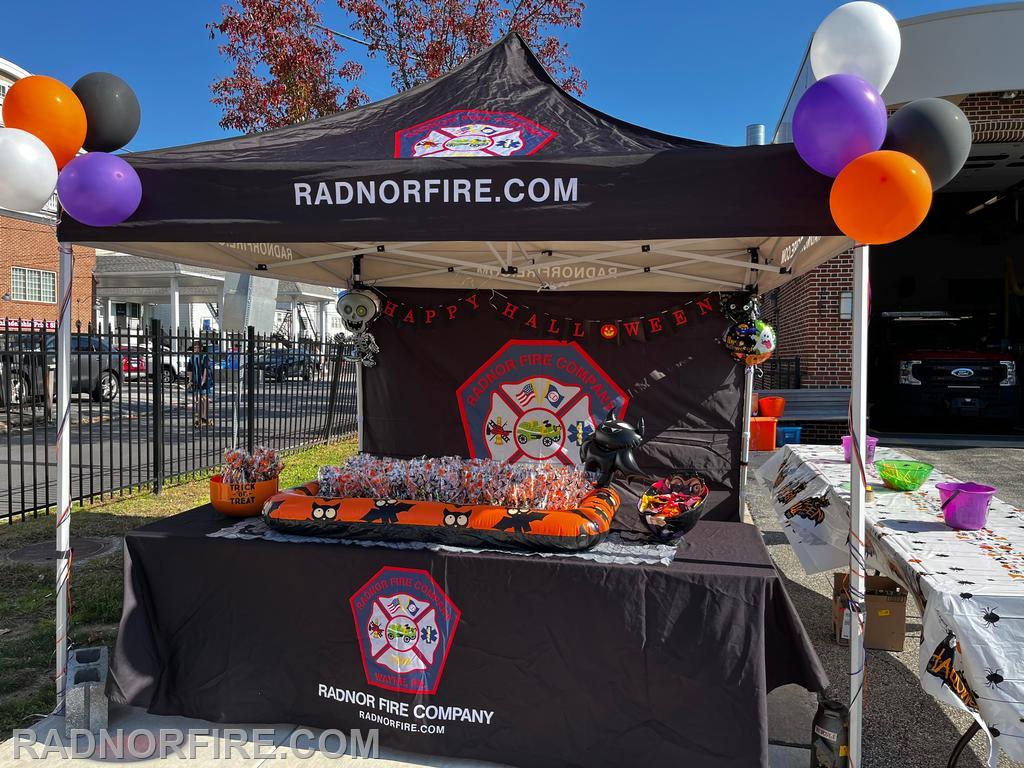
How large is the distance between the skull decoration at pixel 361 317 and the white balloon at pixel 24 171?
239 centimetres

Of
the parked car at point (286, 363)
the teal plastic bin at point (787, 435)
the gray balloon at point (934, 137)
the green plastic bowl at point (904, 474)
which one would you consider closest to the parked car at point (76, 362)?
the parked car at point (286, 363)

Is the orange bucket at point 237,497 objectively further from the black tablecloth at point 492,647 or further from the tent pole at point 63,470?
the tent pole at point 63,470

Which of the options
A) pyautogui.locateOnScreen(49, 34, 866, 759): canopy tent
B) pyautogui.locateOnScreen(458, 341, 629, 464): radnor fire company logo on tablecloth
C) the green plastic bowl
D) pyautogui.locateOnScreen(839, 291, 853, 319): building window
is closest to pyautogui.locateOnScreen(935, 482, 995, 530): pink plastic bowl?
the green plastic bowl

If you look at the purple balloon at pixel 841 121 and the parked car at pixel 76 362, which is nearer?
the purple balloon at pixel 841 121

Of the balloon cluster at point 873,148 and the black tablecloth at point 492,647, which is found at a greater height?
the balloon cluster at point 873,148

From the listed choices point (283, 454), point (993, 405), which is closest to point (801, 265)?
point (283, 454)

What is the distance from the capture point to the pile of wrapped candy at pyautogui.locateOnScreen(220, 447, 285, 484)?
314 centimetres

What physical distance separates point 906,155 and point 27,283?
26416 millimetres

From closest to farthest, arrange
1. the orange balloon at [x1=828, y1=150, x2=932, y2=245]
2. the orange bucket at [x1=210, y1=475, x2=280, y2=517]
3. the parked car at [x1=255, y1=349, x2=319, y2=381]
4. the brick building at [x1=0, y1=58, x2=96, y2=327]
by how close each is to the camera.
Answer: the orange balloon at [x1=828, y1=150, x2=932, y2=245]
the orange bucket at [x1=210, y1=475, x2=280, y2=517]
the parked car at [x1=255, y1=349, x2=319, y2=381]
the brick building at [x1=0, y1=58, x2=96, y2=327]

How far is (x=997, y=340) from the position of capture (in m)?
13.2

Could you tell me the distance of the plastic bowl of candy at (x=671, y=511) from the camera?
8.84ft

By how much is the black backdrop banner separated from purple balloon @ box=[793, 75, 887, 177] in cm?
250

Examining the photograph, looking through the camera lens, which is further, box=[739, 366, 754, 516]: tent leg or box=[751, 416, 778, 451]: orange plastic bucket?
box=[751, 416, 778, 451]: orange plastic bucket
